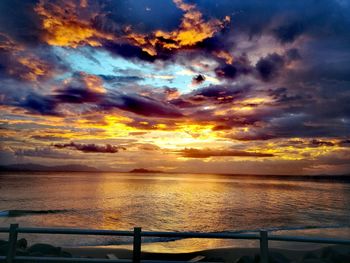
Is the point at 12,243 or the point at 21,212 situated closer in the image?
the point at 12,243

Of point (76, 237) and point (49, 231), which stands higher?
point (49, 231)

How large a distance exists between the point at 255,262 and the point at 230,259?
513 centimetres

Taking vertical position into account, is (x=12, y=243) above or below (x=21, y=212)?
above

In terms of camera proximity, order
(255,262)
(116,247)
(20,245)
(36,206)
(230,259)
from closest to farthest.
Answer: (255,262) → (20,245) → (230,259) → (116,247) → (36,206)

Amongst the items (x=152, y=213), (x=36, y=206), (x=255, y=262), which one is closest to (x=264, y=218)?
(x=152, y=213)

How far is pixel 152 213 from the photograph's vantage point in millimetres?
37094

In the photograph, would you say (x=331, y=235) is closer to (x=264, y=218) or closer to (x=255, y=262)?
(x=264, y=218)

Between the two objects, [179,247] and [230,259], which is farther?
[179,247]

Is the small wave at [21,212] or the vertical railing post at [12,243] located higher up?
the vertical railing post at [12,243]

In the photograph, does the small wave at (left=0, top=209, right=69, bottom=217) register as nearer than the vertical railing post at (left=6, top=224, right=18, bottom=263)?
No

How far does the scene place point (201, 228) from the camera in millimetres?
27484

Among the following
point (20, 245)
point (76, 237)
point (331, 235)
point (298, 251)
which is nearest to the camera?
point (20, 245)

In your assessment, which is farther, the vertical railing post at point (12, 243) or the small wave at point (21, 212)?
the small wave at point (21, 212)

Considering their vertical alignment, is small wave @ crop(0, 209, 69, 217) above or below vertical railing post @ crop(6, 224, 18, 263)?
below
